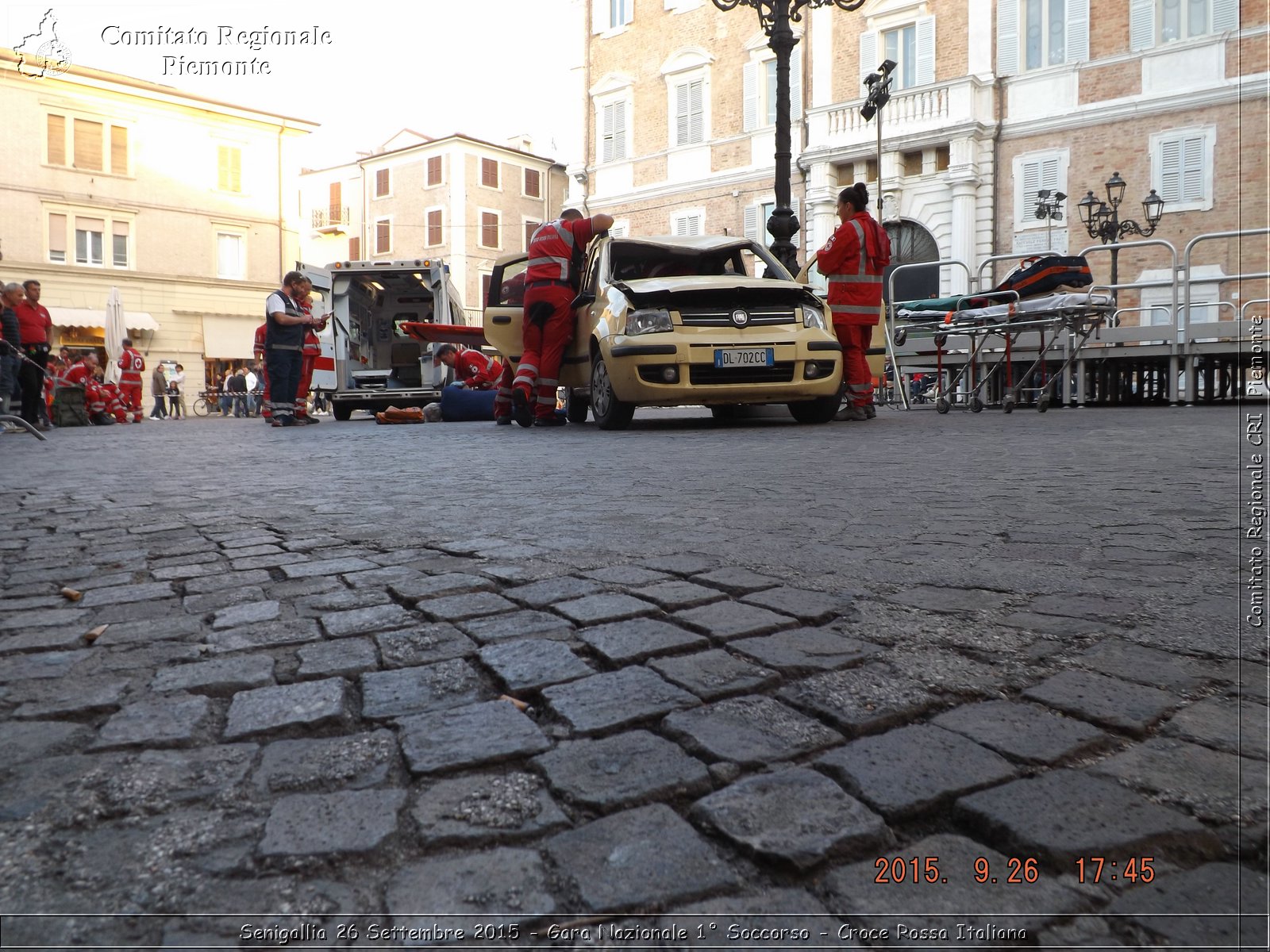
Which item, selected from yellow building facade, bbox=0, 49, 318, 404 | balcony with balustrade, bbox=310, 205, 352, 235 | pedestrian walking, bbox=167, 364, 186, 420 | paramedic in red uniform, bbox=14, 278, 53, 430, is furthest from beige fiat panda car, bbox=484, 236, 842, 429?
balcony with balustrade, bbox=310, 205, 352, 235

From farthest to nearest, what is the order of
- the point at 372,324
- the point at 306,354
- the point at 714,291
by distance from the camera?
1. the point at 372,324
2. the point at 306,354
3. the point at 714,291

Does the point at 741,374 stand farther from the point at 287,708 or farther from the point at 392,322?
the point at 392,322

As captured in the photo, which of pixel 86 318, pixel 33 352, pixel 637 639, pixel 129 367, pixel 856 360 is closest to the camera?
pixel 637 639

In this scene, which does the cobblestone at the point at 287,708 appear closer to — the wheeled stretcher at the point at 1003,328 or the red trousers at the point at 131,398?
the wheeled stretcher at the point at 1003,328

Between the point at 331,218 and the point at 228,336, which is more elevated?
the point at 331,218

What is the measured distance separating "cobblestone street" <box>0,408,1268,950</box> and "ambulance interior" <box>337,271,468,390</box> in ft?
50.7

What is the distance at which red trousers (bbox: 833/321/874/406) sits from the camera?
374 inches

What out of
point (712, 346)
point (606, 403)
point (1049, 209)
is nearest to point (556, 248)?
point (606, 403)

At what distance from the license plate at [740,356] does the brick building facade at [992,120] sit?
14.8 meters

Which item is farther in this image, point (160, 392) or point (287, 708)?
point (160, 392)

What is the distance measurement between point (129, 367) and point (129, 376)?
18 centimetres

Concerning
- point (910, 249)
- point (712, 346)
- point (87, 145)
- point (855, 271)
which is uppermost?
point (87, 145)

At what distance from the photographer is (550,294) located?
9852 millimetres

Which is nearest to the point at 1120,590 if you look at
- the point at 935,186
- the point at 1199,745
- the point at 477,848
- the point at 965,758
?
the point at 1199,745
